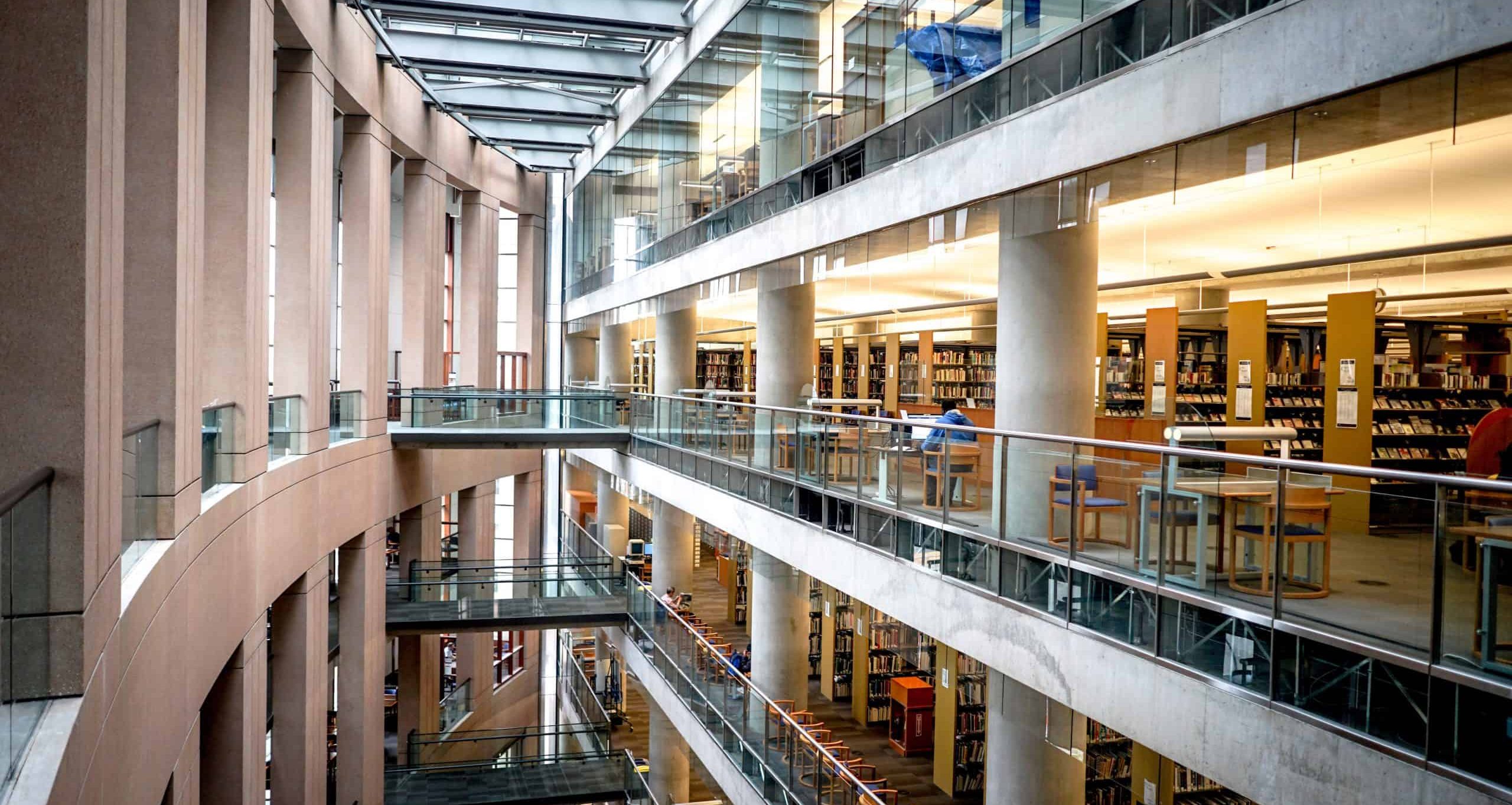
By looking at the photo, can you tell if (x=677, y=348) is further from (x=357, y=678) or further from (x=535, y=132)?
(x=357, y=678)

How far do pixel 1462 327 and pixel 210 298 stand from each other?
35.6 feet

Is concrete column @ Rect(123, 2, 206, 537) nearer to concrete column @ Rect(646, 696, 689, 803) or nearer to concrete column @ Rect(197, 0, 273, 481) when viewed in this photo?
concrete column @ Rect(197, 0, 273, 481)

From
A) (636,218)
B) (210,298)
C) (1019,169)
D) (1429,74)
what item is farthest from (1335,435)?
(636,218)

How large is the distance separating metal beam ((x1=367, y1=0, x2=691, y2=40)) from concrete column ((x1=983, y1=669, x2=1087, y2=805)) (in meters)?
10.6

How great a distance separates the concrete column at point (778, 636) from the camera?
42.1 feet

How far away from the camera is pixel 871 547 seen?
9117 mm

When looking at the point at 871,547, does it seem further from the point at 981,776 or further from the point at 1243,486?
the point at 981,776

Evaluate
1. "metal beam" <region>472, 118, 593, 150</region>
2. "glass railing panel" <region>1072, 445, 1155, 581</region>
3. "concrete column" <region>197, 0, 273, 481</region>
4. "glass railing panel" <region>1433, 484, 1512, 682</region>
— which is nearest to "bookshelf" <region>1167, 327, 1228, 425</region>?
"glass railing panel" <region>1072, 445, 1155, 581</region>

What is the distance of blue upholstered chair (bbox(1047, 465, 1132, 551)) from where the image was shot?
5.73 meters

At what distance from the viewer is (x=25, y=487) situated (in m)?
3.48

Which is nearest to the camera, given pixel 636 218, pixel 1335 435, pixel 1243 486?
pixel 1243 486

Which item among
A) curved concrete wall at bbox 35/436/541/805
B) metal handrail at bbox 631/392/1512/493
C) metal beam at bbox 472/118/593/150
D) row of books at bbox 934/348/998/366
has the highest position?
metal beam at bbox 472/118/593/150

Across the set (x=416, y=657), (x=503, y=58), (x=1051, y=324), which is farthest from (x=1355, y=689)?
(x=416, y=657)

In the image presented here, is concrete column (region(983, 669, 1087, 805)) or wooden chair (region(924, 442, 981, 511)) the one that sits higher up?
wooden chair (region(924, 442, 981, 511))
